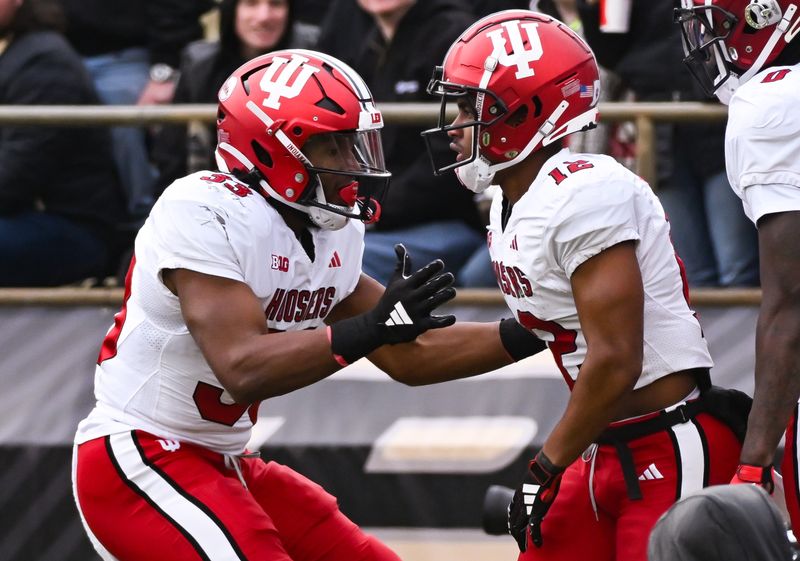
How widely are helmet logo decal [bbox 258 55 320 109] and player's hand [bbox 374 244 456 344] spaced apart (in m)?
0.63

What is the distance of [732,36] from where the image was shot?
347 cm

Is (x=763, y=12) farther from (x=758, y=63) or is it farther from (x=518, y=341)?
(x=518, y=341)

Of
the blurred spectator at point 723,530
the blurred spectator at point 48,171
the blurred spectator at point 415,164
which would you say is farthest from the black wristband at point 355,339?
the blurred spectator at point 48,171

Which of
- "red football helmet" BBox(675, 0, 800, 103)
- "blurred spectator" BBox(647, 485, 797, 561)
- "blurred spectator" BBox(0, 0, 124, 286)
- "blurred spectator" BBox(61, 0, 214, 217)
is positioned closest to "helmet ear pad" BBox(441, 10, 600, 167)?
"red football helmet" BBox(675, 0, 800, 103)

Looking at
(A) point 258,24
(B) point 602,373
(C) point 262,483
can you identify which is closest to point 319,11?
(A) point 258,24

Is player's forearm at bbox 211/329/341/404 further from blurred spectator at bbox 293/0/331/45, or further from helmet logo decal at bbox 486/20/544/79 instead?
blurred spectator at bbox 293/0/331/45

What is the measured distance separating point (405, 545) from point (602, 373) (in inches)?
84.5

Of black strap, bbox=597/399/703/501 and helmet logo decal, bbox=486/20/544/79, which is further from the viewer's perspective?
helmet logo decal, bbox=486/20/544/79

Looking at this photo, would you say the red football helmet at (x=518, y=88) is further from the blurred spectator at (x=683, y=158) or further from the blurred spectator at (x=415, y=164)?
the blurred spectator at (x=415, y=164)

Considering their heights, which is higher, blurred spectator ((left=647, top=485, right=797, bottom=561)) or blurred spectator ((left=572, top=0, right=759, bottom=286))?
blurred spectator ((left=647, top=485, right=797, bottom=561))

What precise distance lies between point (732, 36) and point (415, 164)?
2.13m

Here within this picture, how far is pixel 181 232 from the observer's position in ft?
11.4

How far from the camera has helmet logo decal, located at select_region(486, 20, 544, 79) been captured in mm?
3496

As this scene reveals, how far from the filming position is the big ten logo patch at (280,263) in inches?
142
